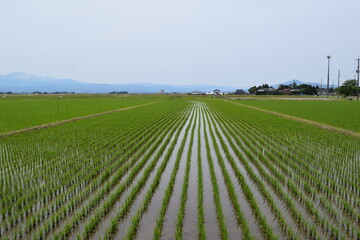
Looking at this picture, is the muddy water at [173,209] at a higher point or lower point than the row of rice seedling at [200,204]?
lower

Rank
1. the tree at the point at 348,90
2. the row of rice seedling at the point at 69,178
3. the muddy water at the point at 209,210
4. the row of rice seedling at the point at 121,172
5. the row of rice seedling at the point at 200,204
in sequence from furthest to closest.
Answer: the tree at the point at 348,90 → the row of rice seedling at the point at 121,172 → the row of rice seedling at the point at 69,178 → the muddy water at the point at 209,210 → the row of rice seedling at the point at 200,204

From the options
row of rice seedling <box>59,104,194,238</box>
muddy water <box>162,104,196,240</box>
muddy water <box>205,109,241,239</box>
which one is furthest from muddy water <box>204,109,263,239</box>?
row of rice seedling <box>59,104,194,238</box>

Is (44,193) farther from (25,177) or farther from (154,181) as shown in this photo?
(154,181)

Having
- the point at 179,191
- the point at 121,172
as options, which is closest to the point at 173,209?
the point at 179,191

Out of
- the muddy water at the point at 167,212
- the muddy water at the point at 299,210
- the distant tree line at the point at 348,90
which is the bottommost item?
the muddy water at the point at 167,212

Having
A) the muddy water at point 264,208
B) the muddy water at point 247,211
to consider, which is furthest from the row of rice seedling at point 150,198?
the muddy water at point 264,208

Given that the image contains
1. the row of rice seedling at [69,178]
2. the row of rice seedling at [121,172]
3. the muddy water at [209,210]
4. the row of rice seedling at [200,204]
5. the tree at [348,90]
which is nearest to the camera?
the row of rice seedling at [200,204]

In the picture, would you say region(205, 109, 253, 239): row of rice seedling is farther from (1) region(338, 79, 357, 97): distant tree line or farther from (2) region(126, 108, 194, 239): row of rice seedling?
(1) region(338, 79, 357, 97): distant tree line

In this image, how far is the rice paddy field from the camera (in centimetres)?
419

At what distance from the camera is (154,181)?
252 inches

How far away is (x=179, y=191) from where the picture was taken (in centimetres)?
583

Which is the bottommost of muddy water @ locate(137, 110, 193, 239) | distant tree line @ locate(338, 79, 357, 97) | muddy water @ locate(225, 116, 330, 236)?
muddy water @ locate(137, 110, 193, 239)

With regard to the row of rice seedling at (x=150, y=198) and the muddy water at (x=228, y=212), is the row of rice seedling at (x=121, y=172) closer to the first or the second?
the row of rice seedling at (x=150, y=198)

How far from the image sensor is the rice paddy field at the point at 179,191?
419 centimetres
